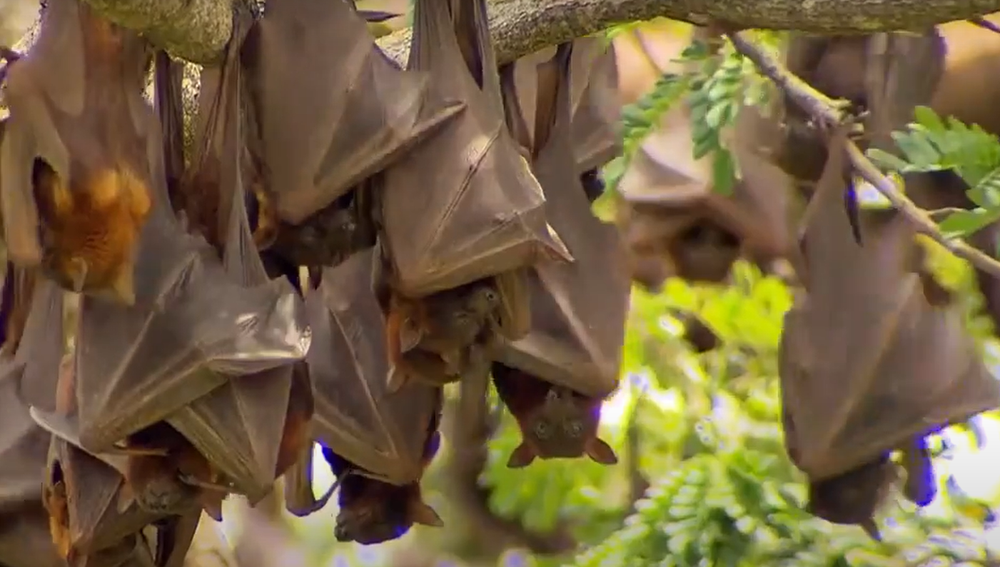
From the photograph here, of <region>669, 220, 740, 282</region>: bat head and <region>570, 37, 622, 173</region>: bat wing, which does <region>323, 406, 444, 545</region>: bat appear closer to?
<region>570, 37, 622, 173</region>: bat wing

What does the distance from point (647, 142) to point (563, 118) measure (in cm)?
133

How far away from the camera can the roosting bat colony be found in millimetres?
1126

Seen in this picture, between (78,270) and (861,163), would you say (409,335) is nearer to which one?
(78,270)

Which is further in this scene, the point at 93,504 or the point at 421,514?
the point at 421,514

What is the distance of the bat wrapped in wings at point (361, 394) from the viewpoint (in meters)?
1.51

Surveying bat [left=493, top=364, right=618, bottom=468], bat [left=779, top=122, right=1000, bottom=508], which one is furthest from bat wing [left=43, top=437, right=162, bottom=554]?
bat [left=779, top=122, right=1000, bottom=508]

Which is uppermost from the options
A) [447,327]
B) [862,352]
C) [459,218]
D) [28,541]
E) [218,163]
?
[218,163]

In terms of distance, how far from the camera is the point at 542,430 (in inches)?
61.8

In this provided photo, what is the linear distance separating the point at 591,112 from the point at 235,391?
2.61 ft

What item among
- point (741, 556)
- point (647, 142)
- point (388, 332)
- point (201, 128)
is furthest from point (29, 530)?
point (647, 142)

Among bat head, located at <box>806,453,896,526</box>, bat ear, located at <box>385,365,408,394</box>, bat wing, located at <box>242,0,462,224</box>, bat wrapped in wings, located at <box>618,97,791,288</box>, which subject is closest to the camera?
bat wing, located at <box>242,0,462,224</box>

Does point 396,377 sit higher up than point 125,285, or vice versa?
point 125,285

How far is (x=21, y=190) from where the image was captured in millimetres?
1104

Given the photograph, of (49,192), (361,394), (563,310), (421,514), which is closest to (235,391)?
(49,192)
